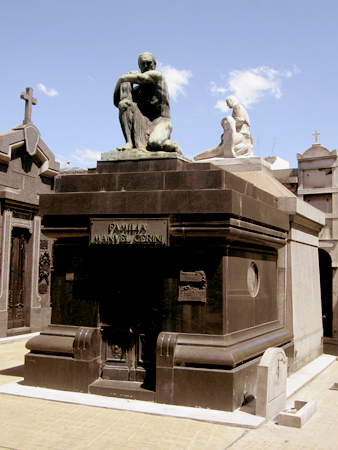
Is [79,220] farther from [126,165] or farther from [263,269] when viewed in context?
[263,269]

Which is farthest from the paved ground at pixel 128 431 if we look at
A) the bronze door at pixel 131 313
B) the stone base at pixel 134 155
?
the stone base at pixel 134 155

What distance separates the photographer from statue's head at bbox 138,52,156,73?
8.05 metres

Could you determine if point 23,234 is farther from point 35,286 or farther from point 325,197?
point 325,197

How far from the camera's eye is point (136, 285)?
23.6ft

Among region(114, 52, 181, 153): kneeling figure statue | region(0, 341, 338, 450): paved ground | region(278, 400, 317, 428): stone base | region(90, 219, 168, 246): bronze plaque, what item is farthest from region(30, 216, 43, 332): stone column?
region(278, 400, 317, 428): stone base

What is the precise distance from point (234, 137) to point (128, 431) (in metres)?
7.01

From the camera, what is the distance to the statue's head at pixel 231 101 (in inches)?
450

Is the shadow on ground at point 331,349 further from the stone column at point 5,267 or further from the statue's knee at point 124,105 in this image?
the stone column at point 5,267

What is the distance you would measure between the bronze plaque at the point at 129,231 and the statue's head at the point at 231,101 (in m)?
5.75

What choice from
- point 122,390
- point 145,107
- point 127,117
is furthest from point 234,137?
point 122,390

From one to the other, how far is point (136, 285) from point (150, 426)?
216cm

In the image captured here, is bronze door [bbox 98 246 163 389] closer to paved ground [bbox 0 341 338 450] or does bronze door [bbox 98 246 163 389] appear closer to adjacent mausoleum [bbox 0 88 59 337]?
paved ground [bbox 0 341 338 450]

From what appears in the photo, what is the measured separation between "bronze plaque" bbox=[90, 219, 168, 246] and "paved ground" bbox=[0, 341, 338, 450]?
2.15 meters

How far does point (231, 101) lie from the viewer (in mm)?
11492
